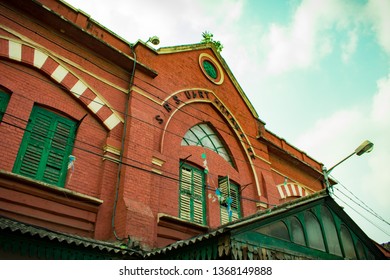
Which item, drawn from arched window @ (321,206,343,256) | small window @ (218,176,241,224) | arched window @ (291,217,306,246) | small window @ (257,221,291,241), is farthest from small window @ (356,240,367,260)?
small window @ (218,176,241,224)

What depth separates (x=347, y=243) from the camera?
869cm

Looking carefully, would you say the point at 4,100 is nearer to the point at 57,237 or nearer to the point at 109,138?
the point at 109,138

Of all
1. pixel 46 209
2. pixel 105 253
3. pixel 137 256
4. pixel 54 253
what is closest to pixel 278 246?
pixel 137 256

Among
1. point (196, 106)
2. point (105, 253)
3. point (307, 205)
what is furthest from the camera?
point (196, 106)

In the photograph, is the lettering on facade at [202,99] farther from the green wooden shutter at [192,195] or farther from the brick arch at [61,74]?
the green wooden shutter at [192,195]

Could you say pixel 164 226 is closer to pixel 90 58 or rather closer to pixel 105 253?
pixel 105 253

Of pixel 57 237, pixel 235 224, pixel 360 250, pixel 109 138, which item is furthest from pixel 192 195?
pixel 360 250

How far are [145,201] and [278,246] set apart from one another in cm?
338

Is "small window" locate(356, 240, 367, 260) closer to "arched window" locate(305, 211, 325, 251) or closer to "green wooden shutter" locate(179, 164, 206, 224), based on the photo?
"arched window" locate(305, 211, 325, 251)

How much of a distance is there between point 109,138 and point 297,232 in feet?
17.0

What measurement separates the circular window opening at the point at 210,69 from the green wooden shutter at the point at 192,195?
466 cm

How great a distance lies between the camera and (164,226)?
8578mm

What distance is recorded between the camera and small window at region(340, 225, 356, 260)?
852 cm

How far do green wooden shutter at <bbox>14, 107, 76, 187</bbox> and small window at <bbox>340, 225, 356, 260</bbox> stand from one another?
7269 mm
